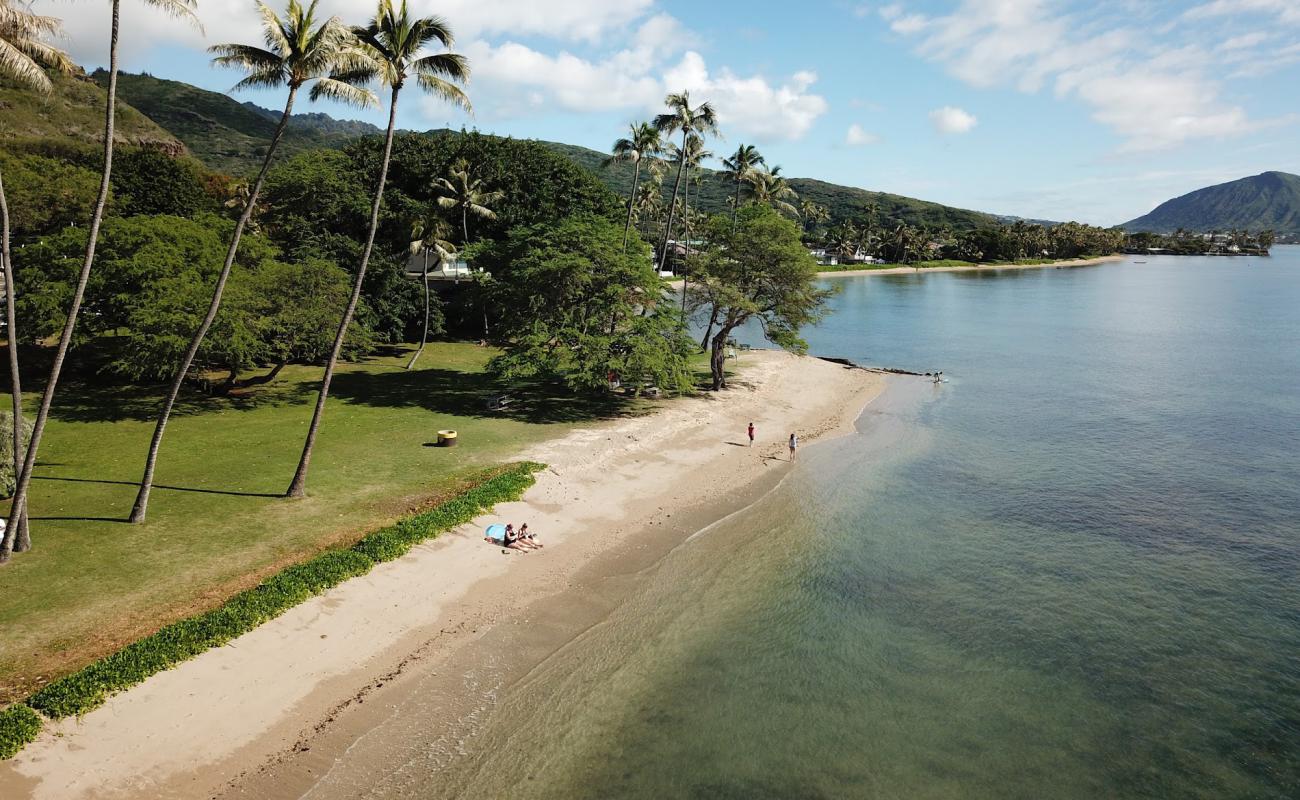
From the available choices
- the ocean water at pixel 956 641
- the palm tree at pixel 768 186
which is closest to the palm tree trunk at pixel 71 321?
the ocean water at pixel 956 641

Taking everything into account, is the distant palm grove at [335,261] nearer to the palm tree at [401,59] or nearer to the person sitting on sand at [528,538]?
the palm tree at [401,59]

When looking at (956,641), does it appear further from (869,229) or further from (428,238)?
(869,229)

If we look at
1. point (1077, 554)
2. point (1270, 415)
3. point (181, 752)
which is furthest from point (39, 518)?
point (1270, 415)

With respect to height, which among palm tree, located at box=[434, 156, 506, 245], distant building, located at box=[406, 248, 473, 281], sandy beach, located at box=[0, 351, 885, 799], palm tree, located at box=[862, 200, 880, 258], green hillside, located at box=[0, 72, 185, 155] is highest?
green hillside, located at box=[0, 72, 185, 155]

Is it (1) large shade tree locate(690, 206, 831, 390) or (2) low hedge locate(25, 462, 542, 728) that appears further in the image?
(1) large shade tree locate(690, 206, 831, 390)

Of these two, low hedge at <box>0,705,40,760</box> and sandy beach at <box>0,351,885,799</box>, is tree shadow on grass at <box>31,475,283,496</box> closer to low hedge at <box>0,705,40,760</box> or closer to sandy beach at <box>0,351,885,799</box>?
sandy beach at <box>0,351,885,799</box>

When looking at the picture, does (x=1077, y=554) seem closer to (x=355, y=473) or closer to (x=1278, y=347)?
(x=355, y=473)

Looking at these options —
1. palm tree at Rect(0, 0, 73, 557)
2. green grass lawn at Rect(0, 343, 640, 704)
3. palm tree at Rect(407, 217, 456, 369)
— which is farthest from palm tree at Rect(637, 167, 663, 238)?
palm tree at Rect(0, 0, 73, 557)

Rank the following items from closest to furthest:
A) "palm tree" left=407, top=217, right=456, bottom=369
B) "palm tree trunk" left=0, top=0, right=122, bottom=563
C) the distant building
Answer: "palm tree trunk" left=0, top=0, right=122, bottom=563 < "palm tree" left=407, top=217, right=456, bottom=369 < the distant building
